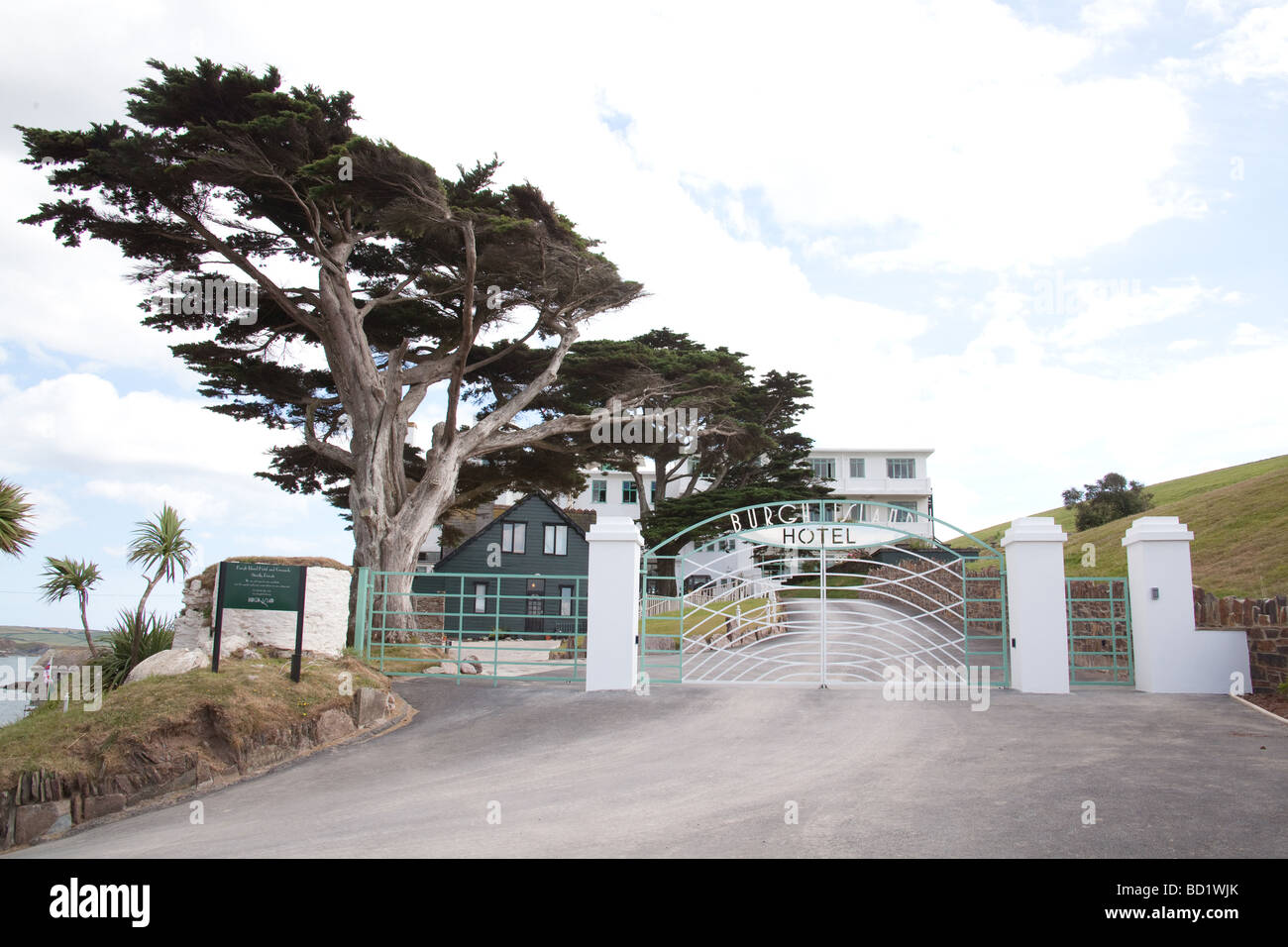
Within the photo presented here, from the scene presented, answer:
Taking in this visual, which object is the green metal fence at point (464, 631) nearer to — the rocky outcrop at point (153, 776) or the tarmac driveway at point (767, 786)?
the tarmac driveway at point (767, 786)

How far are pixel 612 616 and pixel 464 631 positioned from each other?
136 inches

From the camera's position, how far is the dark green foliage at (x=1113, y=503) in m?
40.2

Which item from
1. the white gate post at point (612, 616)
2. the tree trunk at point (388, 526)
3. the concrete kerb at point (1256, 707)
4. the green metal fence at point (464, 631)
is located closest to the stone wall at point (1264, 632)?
the concrete kerb at point (1256, 707)

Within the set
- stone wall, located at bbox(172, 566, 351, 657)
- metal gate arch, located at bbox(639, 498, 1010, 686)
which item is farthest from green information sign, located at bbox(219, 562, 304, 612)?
metal gate arch, located at bbox(639, 498, 1010, 686)

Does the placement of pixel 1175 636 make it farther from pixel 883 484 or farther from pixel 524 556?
pixel 883 484

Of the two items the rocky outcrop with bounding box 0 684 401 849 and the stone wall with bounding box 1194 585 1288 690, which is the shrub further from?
the stone wall with bounding box 1194 585 1288 690

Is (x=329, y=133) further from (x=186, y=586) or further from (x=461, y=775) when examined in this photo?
(x=461, y=775)

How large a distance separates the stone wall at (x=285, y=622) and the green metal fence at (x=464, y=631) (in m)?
0.94

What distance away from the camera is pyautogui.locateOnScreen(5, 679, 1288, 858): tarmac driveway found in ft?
20.2

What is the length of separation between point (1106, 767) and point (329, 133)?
18.0 meters

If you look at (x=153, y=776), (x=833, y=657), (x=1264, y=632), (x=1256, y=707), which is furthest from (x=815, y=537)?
(x=153, y=776)

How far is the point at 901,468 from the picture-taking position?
174 ft

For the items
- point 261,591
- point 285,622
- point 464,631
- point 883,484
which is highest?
point 883,484

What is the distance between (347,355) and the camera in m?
22.4
